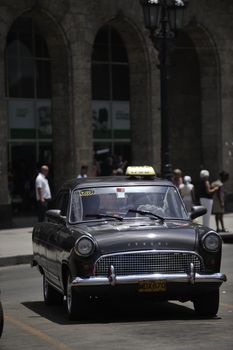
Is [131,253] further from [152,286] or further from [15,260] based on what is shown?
[15,260]

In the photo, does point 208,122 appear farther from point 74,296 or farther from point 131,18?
point 74,296

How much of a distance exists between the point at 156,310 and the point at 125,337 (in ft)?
6.67

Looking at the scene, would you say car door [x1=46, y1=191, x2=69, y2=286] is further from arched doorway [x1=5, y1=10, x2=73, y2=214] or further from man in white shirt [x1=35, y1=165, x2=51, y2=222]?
arched doorway [x1=5, y1=10, x2=73, y2=214]

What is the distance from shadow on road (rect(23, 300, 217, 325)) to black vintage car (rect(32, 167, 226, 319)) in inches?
9.6

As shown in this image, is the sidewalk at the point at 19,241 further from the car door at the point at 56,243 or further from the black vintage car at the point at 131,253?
the black vintage car at the point at 131,253

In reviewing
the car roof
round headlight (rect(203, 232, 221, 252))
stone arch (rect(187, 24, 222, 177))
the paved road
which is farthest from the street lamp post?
round headlight (rect(203, 232, 221, 252))

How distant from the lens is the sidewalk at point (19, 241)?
1925 centimetres

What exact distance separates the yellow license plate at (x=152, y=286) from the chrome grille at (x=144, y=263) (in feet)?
0.50

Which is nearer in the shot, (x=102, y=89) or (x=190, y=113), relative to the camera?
(x=102, y=89)

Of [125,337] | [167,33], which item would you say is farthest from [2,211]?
[125,337]

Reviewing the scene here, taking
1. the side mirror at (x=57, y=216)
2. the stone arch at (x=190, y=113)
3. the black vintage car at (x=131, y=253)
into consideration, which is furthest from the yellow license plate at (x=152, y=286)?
the stone arch at (x=190, y=113)

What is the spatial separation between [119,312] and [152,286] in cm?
118

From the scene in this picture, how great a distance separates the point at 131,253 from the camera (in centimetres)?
1058

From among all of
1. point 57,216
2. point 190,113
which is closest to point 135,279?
point 57,216
